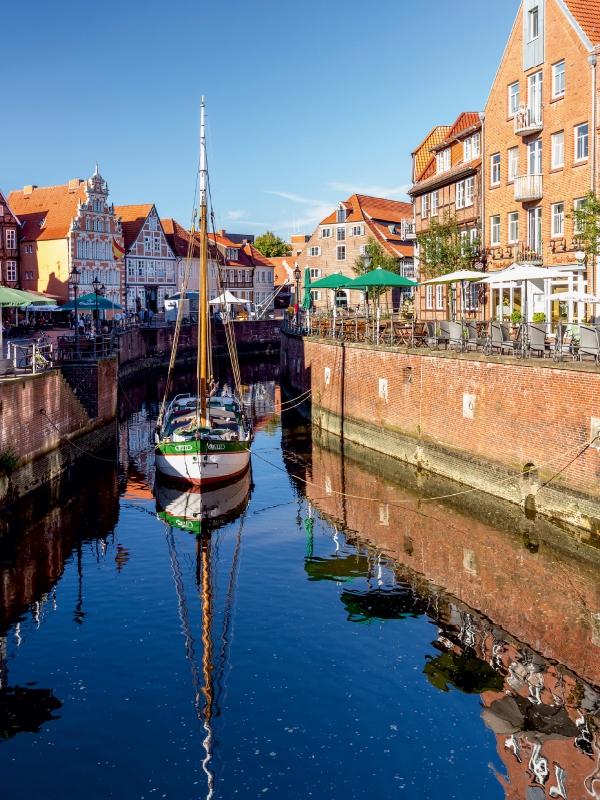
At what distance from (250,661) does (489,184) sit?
2950cm

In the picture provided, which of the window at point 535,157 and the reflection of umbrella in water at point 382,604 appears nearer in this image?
the reflection of umbrella in water at point 382,604

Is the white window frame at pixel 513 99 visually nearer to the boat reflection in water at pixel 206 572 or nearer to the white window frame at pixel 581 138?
→ the white window frame at pixel 581 138

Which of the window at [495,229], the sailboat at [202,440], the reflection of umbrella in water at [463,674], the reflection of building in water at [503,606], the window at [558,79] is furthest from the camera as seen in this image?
the window at [495,229]

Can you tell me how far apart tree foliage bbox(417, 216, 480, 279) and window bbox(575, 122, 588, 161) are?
7948 millimetres

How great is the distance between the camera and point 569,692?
1321 cm

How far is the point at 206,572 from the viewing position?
19047 mm

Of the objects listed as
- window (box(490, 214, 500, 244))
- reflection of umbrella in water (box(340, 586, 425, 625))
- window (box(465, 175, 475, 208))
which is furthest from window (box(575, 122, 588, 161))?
reflection of umbrella in water (box(340, 586, 425, 625))

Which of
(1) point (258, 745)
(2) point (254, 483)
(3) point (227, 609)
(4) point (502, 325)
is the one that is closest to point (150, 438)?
(2) point (254, 483)

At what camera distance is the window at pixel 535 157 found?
34.2 m

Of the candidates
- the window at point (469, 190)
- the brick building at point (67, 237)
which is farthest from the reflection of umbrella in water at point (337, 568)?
the brick building at point (67, 237)

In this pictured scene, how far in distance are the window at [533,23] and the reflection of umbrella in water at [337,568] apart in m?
24.6

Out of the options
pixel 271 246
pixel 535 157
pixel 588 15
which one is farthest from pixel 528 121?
pixel 271 246

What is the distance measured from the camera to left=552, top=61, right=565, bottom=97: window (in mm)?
32438

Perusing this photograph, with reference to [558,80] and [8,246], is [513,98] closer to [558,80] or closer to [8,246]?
[558,80]
